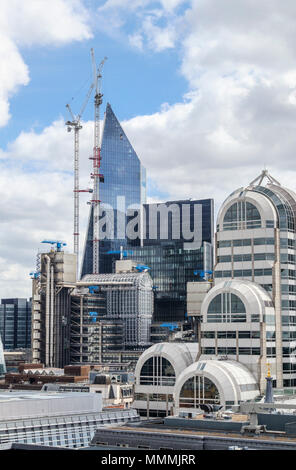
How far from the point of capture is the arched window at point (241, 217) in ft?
475

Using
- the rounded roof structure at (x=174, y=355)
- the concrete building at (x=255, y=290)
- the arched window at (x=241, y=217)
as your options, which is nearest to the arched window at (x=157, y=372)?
the rounded roof structure at (x=174, y=355)

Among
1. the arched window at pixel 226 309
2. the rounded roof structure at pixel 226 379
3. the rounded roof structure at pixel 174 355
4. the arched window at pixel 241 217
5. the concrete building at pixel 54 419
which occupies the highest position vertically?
the arched window at pixel 241 217

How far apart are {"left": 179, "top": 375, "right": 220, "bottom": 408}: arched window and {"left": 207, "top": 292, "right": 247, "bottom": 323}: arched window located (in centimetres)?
1338

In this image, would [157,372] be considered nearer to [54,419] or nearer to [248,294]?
[248,294]

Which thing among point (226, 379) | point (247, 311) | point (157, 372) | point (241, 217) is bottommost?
point (226, 379)

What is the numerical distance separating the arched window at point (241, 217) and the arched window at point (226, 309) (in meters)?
14.1

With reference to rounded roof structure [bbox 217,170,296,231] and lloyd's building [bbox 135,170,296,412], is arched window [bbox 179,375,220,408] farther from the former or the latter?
rounded roof structure [bbox 217,170,296,231]

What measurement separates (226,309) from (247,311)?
4.18m

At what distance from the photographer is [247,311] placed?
13738 centimetres

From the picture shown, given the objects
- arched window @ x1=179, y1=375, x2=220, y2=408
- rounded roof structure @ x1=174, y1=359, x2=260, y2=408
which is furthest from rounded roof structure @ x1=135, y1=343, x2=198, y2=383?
arched window @ x1=179, y1=375, x2=220, y2=408

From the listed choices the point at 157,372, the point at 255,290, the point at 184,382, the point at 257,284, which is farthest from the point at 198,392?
the point at 257,284

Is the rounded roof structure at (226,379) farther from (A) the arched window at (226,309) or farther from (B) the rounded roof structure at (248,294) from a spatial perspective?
(B) the rounded roof structure at (248,294)

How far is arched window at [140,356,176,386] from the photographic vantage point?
144 metres

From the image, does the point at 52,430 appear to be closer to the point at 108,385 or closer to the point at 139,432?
the point at 139,432
